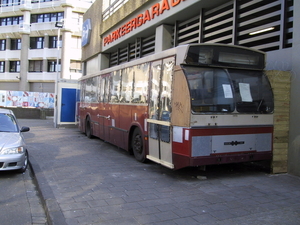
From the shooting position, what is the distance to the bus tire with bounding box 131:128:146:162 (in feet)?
25.7

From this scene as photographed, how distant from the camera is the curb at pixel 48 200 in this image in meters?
4.11

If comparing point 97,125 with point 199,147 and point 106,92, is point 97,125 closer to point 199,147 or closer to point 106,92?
point 106,92

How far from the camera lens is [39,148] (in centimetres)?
1021

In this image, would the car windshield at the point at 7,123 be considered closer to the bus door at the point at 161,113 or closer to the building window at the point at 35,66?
the bus door at the point at 161,113

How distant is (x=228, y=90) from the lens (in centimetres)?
618

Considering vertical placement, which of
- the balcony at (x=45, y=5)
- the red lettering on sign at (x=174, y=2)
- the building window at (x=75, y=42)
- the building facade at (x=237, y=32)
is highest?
the balcony at (x=45, y=5)

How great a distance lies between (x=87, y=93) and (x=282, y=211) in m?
10.2

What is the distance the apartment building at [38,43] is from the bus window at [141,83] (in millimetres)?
33023

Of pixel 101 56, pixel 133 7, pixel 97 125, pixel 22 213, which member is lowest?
pixel 22 213

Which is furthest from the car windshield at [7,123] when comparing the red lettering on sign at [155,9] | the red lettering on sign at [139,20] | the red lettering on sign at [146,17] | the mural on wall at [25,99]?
the mural on wall at [25,99]

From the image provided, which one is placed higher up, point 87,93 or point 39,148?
point 87,93

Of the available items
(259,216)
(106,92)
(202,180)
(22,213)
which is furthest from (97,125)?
(259,216)

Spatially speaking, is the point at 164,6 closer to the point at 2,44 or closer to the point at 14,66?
the point at 14,66

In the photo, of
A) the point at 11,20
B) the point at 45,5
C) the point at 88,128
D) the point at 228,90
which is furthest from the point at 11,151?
the point at 11,20
